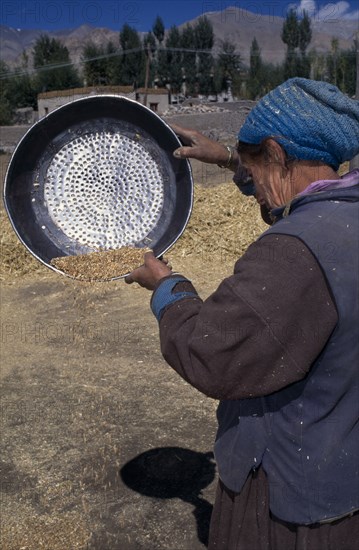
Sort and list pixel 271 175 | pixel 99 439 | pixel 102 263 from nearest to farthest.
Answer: pixel 271 175
pixel 102 263
pixel 99 439

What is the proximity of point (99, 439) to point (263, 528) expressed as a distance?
7.02 ft

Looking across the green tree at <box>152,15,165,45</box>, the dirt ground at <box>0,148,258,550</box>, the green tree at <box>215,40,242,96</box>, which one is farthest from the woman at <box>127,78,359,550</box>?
the green tree at <box>152,15,165,45</box>

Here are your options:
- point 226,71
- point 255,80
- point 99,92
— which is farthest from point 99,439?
point 226,71

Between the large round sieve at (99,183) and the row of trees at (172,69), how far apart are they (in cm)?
3509

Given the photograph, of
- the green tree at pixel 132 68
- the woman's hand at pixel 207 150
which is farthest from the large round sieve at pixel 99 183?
the green tree at pixel 132 68

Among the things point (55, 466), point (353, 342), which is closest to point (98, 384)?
point (55, 466)

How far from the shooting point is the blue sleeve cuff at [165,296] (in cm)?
156

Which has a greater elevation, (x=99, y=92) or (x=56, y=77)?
(x=99, y=92)

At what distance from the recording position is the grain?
243cm

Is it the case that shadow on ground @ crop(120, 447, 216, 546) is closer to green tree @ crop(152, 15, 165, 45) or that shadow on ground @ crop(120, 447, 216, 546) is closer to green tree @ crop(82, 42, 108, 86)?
green tree @ crop(82, 42, 108, 86)

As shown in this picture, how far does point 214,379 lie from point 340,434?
12.2 inches

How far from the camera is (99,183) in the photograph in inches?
106

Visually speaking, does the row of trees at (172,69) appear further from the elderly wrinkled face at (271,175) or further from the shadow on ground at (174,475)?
the elderly wrinkled face at (271,175)

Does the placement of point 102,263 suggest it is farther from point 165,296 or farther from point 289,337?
point 289,337
